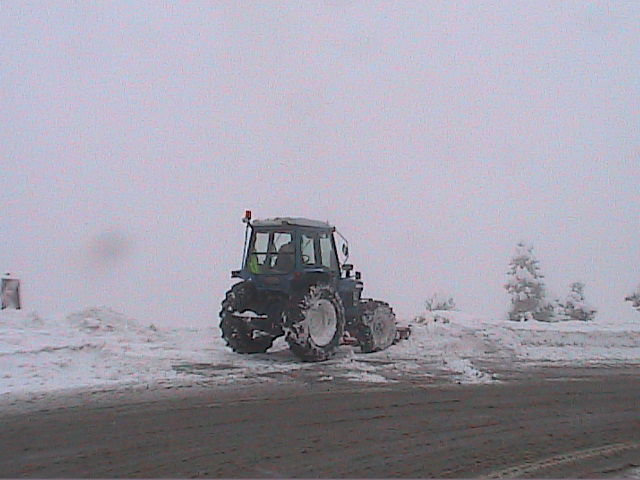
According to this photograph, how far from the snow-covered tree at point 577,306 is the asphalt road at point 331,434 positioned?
20.8 metres

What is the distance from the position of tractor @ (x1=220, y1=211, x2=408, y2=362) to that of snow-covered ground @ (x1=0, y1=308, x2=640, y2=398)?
35cm

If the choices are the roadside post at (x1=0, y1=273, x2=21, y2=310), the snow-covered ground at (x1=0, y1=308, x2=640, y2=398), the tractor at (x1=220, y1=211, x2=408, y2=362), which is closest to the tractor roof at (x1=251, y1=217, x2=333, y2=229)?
the tractor at (x1=220, y1=211, x2=408, y2=362)

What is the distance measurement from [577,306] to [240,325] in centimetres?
2076

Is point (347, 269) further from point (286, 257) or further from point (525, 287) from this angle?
point (525, 287)

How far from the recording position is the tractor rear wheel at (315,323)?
13680mm

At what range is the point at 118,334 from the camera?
16.5 metres

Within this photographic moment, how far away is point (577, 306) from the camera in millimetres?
32156

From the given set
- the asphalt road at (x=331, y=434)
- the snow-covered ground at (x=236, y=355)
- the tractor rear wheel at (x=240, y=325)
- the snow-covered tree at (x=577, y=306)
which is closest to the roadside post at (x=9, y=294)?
the snow-covered ground at (x=236, y=355)

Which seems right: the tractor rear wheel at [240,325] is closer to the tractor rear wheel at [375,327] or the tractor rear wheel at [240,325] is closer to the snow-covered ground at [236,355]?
the snow-covered ground at [236,355]

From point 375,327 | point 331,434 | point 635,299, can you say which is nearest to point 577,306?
point 635,299

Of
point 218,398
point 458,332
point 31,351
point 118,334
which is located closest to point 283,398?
point 218,398

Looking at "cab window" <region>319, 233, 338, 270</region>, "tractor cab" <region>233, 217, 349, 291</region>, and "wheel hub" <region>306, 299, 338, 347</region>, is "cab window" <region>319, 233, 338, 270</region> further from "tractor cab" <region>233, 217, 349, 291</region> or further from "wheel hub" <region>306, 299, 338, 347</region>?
"wheel hub" <region>306, 299, 338, 347</region>

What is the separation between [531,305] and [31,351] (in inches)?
986

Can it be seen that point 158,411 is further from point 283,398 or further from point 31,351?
point 31,351
